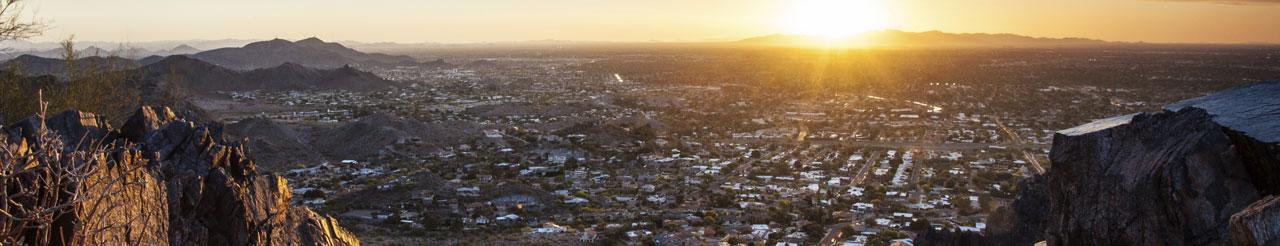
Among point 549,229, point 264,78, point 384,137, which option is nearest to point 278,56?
point 264,78

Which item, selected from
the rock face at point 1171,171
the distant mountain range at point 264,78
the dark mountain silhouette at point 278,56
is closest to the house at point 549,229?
the rock face at point 1171,171

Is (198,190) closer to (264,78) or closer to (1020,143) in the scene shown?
(1020,143)

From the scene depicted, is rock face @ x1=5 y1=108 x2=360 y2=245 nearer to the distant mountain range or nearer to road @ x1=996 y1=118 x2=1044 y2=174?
road @ x1=996 y1=118 x2=1044 y2=174

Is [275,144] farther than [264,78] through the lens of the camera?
No

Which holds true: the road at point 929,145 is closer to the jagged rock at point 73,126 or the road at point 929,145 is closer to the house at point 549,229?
the house at point 549,229

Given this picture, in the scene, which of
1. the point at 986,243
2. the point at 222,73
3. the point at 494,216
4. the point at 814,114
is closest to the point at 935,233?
the point at 986,243

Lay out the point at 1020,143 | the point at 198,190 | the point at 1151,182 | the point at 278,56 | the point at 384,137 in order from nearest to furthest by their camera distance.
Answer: the point at 198,190 < the point at 1151,182 < the point at 384,137 < the point at 1020,143 < the point at 278,56
